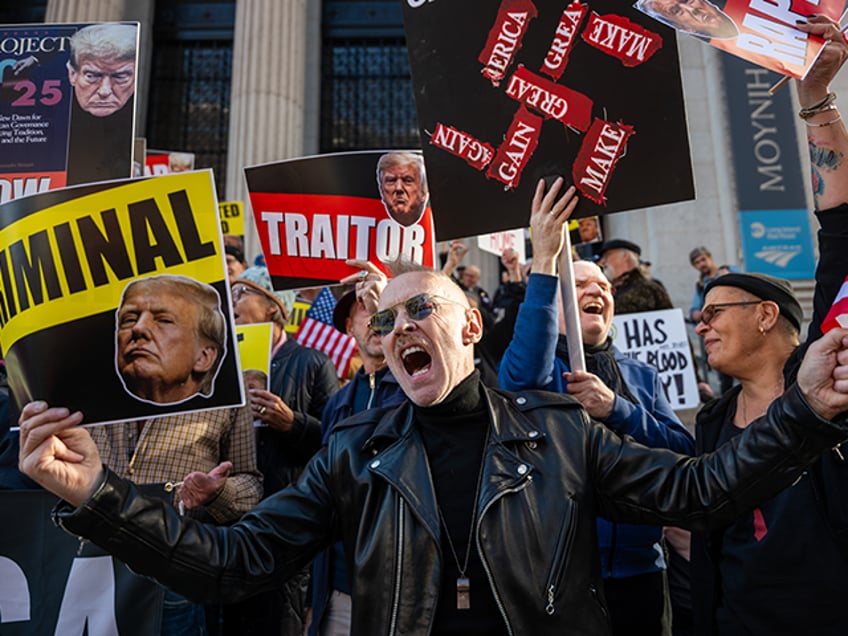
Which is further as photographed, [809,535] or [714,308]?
[714,308]

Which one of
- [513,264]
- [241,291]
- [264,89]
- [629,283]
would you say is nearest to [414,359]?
[241,291]

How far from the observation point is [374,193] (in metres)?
4.14

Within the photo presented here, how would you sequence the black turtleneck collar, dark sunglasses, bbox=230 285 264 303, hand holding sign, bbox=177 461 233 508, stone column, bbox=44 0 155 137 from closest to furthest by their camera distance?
1. the black turtleneck collar
2. hand holding sign, bbox=177 461 233 508
3. dark sunglasses, bbox=230 285 264 303
4. stone column, bbox=44 0 155 137

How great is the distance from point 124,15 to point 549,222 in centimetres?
1697

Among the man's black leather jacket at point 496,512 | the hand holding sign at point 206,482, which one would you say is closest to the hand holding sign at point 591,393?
the man's black leather jacket at point 496,512

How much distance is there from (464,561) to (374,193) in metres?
2.62

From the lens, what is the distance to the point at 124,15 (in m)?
16.5

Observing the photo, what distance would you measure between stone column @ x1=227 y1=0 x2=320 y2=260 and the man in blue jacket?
10809 millimetres

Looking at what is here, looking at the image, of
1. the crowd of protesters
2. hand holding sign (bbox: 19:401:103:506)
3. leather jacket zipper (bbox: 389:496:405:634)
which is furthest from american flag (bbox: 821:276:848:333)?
hand holding sign (bbox: 19:401:103:506)

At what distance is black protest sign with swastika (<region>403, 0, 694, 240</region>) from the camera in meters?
2.67

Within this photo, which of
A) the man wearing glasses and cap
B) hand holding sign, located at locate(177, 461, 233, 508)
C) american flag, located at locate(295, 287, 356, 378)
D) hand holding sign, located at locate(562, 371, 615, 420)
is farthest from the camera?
the man wearing glasses and cap

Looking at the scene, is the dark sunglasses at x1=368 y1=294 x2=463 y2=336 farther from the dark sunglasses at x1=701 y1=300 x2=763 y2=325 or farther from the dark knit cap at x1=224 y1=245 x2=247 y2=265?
the dark knit cap at x1=224 y1=245 x2=247 y2=265

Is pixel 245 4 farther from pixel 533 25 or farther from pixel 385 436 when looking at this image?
pixel 385 436

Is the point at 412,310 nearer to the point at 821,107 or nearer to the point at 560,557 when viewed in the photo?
the point at 560,557
